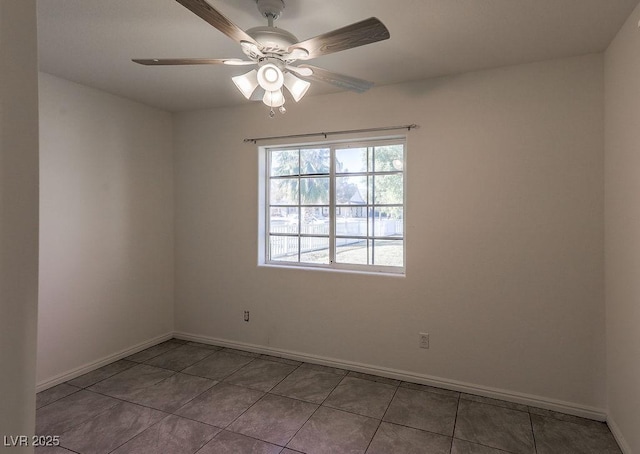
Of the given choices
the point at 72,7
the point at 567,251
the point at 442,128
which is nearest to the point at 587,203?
the point at 567,251

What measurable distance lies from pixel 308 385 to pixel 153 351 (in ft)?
5.55

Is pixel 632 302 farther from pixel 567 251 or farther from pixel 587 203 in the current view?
pixel 587 203

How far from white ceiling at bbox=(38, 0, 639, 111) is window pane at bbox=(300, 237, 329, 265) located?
1.49m

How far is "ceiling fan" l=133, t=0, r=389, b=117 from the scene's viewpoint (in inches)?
55.3

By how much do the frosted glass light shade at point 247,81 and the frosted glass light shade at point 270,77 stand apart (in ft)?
0.26

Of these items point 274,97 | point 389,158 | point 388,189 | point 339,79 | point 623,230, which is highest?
point 339,79

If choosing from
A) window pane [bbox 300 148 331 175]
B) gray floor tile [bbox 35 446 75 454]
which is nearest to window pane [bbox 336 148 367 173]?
window pane [bbox 300 148 331 175]

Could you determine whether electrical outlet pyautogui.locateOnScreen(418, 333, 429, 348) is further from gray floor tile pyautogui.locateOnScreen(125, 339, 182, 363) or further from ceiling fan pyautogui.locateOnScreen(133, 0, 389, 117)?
gray floor tile pyautogui.locateOnScreen(125, 339, 182, 363)

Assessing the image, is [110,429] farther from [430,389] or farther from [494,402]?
[494,402]

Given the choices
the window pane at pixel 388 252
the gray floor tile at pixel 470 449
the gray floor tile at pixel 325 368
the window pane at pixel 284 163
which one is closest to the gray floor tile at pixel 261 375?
the gray floor tile at pixel 325 368

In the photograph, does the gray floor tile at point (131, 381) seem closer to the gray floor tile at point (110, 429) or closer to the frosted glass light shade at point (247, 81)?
the gray floor tile at point (110, 429)

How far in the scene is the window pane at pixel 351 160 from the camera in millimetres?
3148

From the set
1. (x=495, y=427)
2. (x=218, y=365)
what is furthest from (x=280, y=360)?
(x=495, y=427)

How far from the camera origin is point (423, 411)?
7.94 feet
